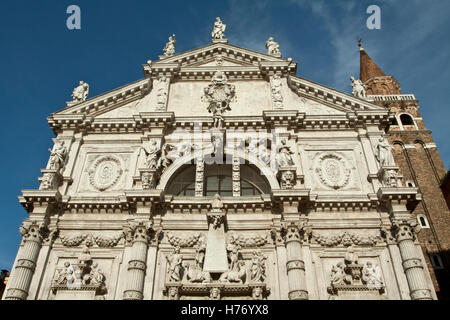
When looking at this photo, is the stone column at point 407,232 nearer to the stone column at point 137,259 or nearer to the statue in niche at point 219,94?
the statue in niche at point 219,94

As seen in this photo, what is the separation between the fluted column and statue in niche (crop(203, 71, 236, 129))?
374 inches

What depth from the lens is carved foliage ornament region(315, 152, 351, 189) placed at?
17.3m

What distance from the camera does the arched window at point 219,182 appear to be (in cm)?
1808

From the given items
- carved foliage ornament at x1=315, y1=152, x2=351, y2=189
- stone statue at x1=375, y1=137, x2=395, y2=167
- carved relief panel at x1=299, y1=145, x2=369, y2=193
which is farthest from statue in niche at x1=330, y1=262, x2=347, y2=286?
stone statue at x1=375, y1=137, x2=395, y2=167

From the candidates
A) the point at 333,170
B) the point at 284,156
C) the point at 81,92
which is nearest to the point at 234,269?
the point at 284,156

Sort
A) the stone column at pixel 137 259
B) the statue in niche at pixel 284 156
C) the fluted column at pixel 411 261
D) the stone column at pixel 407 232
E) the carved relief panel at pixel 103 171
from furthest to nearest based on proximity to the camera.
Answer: the carved relief panel at pixel 103 171, the statue in niche at pixel 284 156, the stone column at pixel 137 259, the stone column at pixel 407 232, the fluted column at pixel 411 261

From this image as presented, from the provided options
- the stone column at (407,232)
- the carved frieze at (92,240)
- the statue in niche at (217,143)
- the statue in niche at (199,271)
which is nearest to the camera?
the stone column at (407,232)

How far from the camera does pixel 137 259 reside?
14594 millimetres

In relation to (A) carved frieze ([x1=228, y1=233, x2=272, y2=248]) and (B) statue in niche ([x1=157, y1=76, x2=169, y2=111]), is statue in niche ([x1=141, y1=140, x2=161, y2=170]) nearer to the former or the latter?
(B) statue in niche ([x1=157, y1=76, x2=169, y2=111])

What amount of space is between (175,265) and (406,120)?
1144 inches

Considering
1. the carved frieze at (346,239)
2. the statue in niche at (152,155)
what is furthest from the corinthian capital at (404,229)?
the statue in niche at (152,155)

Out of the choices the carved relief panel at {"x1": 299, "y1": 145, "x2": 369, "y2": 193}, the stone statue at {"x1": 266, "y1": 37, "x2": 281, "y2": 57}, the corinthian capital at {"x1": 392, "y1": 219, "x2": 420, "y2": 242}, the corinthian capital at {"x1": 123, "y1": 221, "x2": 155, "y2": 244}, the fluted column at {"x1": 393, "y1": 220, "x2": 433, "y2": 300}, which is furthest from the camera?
the stone statue at {"x1": 266, "y1": 37, "x2": 281, "y2": 57}

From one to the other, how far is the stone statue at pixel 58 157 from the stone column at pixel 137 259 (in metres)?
4.80
